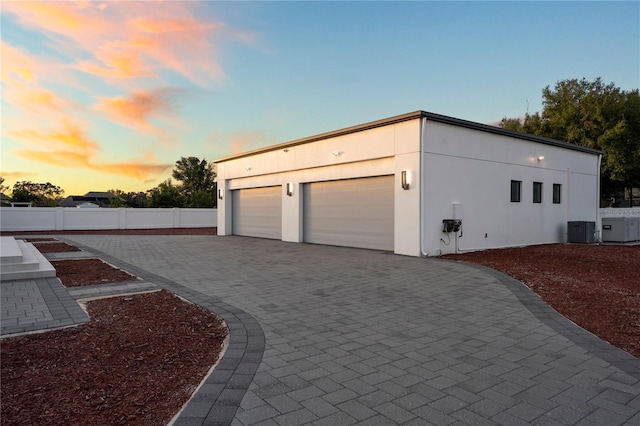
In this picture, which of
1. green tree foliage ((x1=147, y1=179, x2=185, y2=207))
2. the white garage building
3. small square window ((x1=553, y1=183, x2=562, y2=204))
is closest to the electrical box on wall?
the white garage building

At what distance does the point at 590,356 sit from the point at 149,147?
78.3 ft

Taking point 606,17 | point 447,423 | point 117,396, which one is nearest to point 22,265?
point 117,396

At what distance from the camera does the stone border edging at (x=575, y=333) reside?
136 inches

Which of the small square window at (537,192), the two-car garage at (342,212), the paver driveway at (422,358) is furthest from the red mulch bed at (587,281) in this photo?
the two-car garage at (342,212)

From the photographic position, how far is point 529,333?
173 inches

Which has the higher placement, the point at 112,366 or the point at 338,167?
the point at 338,167

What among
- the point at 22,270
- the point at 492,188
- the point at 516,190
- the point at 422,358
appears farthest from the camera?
the point at 516,190

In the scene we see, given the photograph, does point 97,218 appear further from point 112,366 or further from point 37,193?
point 37,193

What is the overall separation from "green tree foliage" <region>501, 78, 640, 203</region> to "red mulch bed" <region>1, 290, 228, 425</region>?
29.3 meters

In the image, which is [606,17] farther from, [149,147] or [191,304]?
[149,147]

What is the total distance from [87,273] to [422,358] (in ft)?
25.7

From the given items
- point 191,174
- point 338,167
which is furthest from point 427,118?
point 191,174

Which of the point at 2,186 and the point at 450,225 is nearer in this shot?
the point at 450,225

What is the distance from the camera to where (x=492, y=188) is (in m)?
13.2
